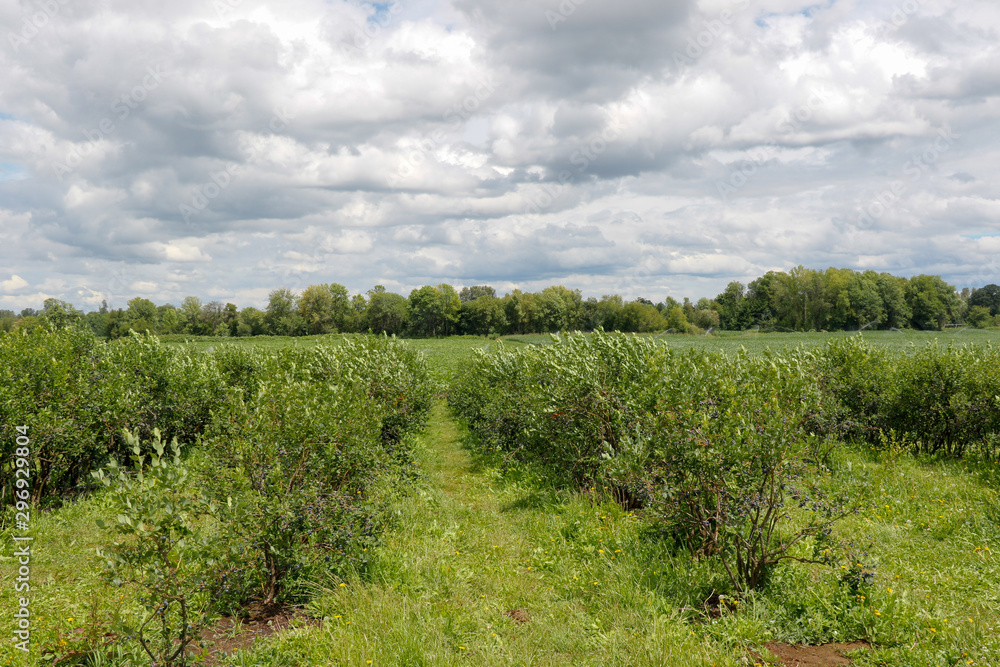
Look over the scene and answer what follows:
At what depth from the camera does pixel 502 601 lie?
5934mm

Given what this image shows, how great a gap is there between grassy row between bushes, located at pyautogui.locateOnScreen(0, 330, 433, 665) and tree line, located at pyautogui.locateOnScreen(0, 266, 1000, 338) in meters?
63.5

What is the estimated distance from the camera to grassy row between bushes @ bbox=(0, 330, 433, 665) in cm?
388

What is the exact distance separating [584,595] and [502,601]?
38.4 inches

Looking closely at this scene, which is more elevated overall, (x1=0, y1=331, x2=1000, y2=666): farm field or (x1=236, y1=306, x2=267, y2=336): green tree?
(x1=236, y1=306, x2=267, y2=336): green tree

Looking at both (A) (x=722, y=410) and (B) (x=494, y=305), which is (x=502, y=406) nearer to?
(A) (x=722, y=410)

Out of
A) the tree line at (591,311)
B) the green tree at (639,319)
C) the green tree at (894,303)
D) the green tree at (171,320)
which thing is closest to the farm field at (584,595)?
the tree line at (591,311)

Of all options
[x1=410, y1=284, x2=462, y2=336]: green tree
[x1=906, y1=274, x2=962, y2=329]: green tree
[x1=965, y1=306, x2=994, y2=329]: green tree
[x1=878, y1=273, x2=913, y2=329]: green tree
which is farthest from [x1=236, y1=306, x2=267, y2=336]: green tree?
[x1=965, y1=306, x2=994, y2=329]: green tree

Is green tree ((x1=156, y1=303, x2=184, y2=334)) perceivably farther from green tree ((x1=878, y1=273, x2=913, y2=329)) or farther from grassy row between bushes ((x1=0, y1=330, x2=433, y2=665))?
green tree ((x1=878, y1=273, x2=913, y2=329))

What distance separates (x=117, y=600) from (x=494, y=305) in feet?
317

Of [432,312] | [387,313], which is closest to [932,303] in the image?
[432,312]

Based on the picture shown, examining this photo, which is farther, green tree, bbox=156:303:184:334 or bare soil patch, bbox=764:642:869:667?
→ green tree, bbox=156:303:184:334

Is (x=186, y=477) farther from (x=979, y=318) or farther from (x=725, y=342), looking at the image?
(x=979, y=318)

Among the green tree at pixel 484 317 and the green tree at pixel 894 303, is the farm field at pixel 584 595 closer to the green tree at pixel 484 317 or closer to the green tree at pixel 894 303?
the green tree at pixel 894 303

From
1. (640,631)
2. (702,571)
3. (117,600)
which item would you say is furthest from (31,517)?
(702,571)
